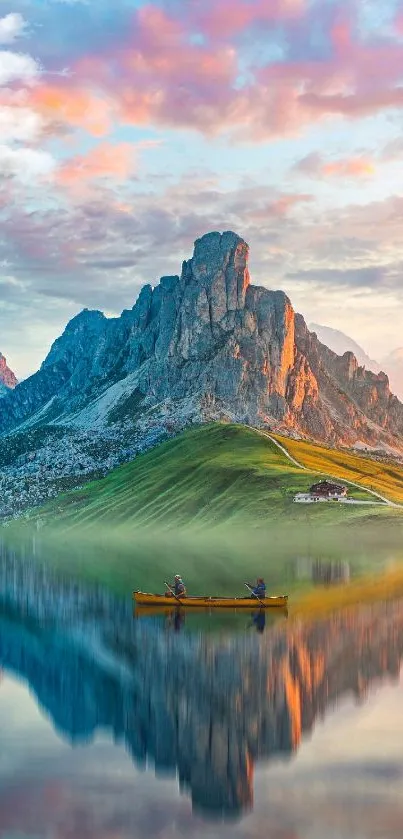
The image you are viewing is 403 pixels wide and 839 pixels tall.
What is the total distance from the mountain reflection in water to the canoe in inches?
88.4

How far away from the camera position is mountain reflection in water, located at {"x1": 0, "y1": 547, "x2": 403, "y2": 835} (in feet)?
169

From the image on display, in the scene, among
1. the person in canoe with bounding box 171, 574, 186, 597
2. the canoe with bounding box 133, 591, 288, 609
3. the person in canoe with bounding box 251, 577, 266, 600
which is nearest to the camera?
the canoe with bounding box 133, 591, 288, 609

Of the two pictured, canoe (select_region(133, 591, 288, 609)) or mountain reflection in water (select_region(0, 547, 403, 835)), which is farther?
canoe (select_region(133, 591, 288, 609))

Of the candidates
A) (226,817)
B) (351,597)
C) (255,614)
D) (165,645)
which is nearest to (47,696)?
(165,645)

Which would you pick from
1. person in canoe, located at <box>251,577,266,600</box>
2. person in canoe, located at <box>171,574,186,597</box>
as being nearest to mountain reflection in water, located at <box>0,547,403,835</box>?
person in canoe, located at <box>171,574,186,597</box>

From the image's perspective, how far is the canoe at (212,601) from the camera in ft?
330

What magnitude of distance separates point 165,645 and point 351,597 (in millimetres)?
29349

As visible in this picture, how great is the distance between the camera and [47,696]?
66.2 metres

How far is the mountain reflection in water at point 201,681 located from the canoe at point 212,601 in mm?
2245

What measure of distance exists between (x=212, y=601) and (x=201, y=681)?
3491 centimetres

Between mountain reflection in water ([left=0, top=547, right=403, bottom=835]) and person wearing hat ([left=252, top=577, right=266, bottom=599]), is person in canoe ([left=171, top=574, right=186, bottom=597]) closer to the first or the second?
mountain reflection in water ([left=0, top=547, right=403, bottom=835])

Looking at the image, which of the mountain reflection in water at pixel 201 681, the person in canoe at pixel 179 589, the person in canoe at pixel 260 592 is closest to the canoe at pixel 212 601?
the person in canoe at pixel 260 592

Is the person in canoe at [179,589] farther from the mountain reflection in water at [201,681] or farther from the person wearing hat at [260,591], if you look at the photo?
the person wearing hat at [260,591]

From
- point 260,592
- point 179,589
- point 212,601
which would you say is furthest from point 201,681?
point 179,589
